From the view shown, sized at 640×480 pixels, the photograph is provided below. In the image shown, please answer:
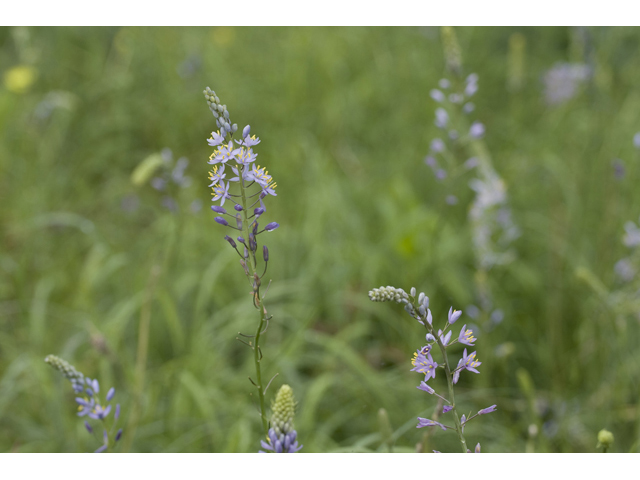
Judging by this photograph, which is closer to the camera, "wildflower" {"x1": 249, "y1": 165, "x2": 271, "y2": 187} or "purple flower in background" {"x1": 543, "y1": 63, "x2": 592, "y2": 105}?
"wildflower" {"x1": 249, "y1": 165, "x2": 271, "y2": 187}

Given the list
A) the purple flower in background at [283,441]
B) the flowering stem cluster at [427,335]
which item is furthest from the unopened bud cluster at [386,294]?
the purple flower in background at [283,441]

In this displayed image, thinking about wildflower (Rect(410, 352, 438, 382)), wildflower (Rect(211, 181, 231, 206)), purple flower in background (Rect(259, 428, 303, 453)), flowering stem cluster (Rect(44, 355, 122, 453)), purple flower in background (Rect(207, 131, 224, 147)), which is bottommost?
purple flower in background (Rect(259, 428, 303, 453))

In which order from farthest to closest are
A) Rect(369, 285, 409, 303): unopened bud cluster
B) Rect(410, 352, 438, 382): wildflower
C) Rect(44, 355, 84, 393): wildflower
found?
Rect(44, 355, 84, 393): wildflower → Rect(410, 352, 438, 382): wildflower → Rect(369, 285, 409, 303): unopened bud cluster

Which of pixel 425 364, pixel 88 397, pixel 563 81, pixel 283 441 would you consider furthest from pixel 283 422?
pixel 563 81

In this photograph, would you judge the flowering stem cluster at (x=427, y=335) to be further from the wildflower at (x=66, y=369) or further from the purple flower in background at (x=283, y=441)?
the wildflower at (x=66, y=369)

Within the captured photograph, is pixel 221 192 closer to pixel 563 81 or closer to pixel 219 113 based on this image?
pixel 219 113

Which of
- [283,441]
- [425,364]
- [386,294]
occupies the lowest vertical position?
[283,441]

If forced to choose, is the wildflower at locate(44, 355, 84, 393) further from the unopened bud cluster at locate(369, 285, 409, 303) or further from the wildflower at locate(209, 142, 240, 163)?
the unopened bud cluster at locate(369, 285, 409, 303)

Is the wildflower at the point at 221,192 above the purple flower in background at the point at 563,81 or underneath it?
underneath

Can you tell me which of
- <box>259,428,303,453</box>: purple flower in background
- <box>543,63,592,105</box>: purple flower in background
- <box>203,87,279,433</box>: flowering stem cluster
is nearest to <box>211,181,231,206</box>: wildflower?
<box>203,87,279,433</box>: flowering stem cluster
